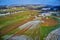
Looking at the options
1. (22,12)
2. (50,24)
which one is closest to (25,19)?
(22,12)

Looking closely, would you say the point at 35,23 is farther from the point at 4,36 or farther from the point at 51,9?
the point at 4,36

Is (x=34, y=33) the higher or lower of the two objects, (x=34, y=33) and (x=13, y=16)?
the lower

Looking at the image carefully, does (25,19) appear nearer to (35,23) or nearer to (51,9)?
(35,23)

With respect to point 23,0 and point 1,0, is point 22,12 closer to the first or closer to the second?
point 23,0

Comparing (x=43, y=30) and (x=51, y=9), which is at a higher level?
(x=51, y=9)

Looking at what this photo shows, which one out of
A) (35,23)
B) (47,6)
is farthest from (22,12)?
(47,6)

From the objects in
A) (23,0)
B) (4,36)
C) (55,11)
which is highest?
(23,0)

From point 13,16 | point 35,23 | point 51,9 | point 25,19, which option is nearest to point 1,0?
point 13,16

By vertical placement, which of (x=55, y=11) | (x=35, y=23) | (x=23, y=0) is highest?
(x=23, y=0)
